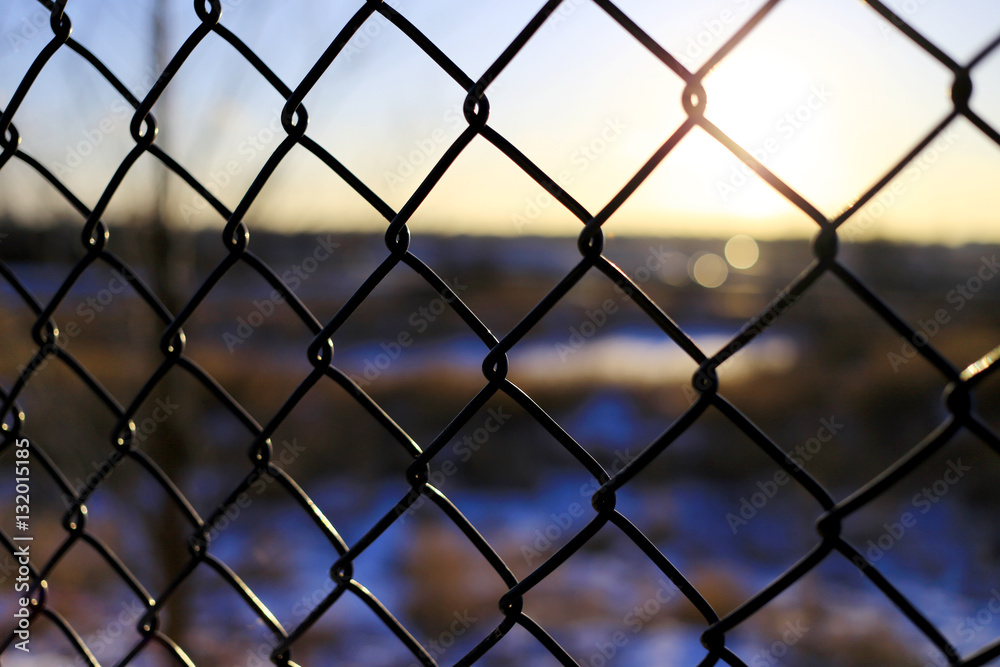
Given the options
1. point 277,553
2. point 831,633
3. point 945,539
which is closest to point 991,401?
point 945,539

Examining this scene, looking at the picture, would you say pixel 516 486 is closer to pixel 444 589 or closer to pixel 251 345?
pixel 444 589

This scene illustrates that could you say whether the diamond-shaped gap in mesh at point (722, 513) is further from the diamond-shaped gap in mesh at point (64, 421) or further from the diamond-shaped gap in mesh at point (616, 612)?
the diamond-shaped gap in mesh at point (64, 421)

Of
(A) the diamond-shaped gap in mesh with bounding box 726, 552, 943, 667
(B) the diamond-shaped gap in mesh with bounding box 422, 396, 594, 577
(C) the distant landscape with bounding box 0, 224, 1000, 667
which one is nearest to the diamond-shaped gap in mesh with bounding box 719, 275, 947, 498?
(C) the distant landscape with bounding box 0, 224, 1000, 667

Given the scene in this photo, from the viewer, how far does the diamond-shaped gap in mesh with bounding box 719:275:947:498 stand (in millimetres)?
7695

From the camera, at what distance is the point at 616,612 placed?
15.3 feet

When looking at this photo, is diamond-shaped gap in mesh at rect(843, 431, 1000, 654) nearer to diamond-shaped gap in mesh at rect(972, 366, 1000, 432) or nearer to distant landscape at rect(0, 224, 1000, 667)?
distant landscape at rect(0, 224, 1000, 667)

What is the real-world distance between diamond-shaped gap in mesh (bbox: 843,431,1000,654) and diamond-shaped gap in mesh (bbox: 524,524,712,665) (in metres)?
1.29

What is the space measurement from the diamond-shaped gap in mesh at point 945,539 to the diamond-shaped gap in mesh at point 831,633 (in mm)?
265

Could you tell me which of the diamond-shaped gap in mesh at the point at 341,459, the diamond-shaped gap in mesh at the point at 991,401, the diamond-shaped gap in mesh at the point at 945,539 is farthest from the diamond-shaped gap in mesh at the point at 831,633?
the diamond-shaped gap in mesh at the point at 991,401

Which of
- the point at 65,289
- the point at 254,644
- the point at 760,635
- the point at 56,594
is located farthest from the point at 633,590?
the point at 65,289

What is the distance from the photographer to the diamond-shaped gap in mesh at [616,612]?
13.7ft

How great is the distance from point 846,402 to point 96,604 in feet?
28.0

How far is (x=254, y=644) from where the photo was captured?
3.80m

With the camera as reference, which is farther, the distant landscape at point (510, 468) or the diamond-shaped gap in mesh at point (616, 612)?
the diamond-shaped gap in mesh at point (616, 612)
